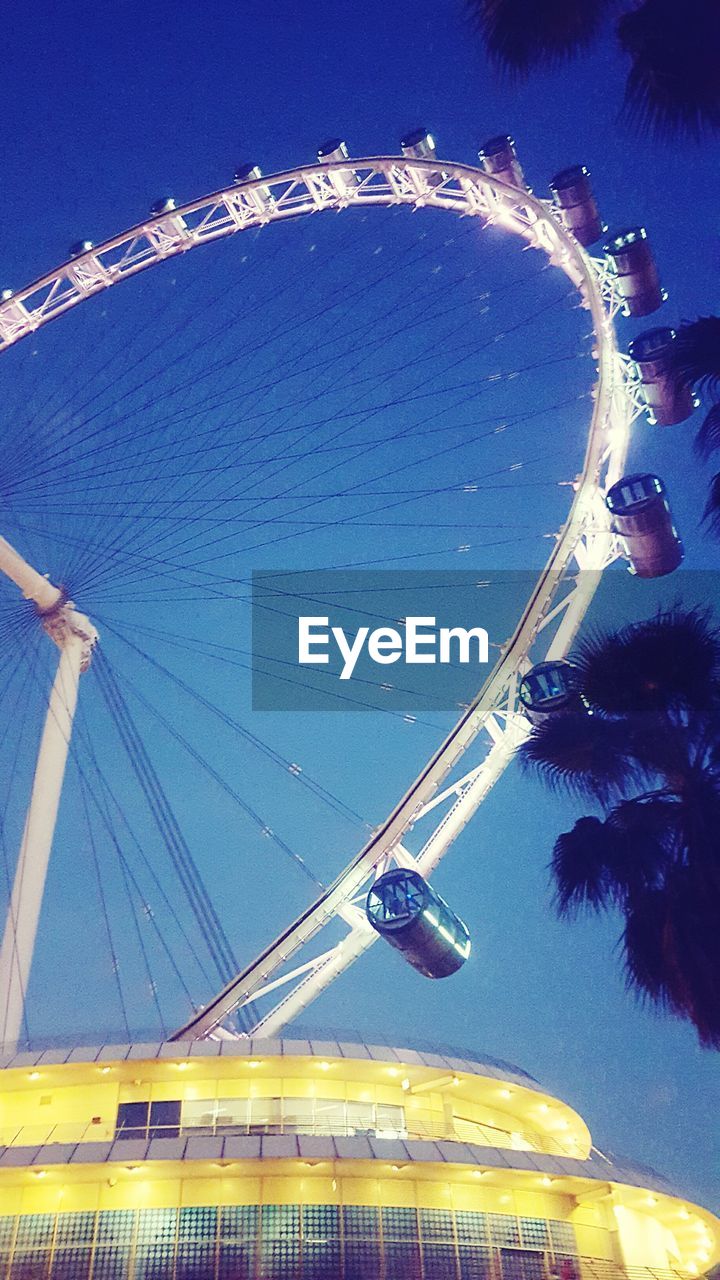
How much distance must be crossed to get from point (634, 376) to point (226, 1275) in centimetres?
2463

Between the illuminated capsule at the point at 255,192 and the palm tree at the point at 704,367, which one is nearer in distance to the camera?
the palm tree at the point at 704,367

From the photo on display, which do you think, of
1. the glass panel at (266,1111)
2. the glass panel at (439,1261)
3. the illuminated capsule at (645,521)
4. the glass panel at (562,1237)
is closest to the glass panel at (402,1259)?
the glass panel at (439,1261)

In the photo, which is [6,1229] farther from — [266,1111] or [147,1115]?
[266,1111]

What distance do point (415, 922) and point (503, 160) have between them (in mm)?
22219

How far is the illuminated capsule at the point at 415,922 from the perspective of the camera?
91.1 ft

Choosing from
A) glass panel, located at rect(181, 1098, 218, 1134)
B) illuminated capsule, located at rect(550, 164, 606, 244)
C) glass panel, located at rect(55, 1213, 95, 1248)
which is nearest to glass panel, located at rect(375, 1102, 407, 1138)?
glass panel, located at rect(181, 1098, 218, 1134)

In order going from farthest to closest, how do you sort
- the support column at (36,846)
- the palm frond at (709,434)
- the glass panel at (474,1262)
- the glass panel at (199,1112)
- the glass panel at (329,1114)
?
the support column at (36,846)
the glass panel at (329,1114)
the glass panel at (199,1112)
the glass panel at (474,1262)
the palm frond at (709,434)

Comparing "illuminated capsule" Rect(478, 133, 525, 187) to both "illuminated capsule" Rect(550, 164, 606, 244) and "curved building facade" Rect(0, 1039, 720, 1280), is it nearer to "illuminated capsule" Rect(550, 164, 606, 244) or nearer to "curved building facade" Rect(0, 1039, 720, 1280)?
"illuminated capsule" Rect(550, 164, 606, 244)

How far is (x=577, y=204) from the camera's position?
3344 centimetres

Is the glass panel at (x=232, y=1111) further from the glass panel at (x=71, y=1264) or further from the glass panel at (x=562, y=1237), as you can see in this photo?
the glass panel at (x=562, y=1237)

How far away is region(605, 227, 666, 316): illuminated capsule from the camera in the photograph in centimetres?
3341

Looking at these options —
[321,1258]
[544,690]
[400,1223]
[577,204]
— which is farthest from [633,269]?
[321,1258]

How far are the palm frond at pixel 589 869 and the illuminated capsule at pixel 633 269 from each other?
74.4ft

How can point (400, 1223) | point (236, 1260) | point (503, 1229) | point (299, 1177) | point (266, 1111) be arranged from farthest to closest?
1. point (266, 1111)
2. point (503, 1229)
3. point (400, 1223)
4. point (299, 1177)
5. point (236, 1260)
